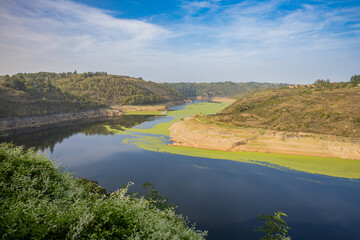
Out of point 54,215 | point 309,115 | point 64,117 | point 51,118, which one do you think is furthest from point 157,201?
point 64,117

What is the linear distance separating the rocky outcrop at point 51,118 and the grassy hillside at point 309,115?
68631mm

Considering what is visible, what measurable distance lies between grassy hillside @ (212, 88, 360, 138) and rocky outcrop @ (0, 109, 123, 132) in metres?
68.6

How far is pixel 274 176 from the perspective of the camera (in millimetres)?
32406

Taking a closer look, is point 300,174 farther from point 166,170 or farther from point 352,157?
point 166,170

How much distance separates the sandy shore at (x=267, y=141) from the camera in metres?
40.9

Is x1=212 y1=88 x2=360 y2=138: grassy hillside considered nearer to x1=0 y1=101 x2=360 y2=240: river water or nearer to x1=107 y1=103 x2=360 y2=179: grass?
x1=107 y1=103 x2=360 y2=179: grass

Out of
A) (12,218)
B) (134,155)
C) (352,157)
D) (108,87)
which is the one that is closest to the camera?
(12,218)

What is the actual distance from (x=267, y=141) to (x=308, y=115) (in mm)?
18305

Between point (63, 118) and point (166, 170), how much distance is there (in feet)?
245

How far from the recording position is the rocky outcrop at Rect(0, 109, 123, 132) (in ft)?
215

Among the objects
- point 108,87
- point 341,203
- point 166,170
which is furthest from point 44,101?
point 341,203

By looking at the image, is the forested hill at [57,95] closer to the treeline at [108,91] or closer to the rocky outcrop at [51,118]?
the treeline at [108,91]

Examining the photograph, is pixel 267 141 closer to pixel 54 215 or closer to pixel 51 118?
pixel 54 215

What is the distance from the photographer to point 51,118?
270ft
